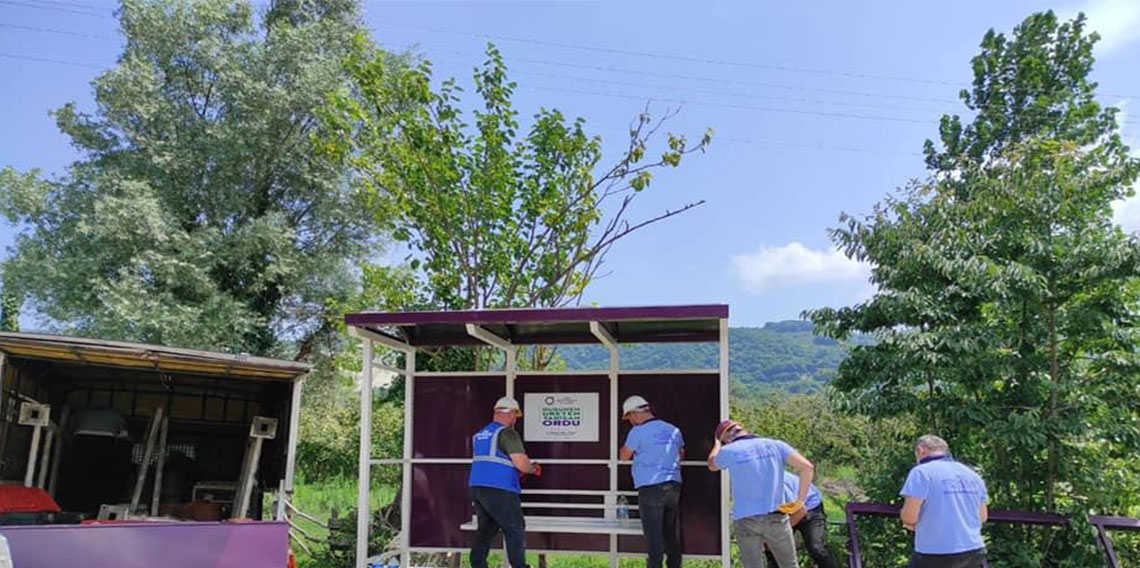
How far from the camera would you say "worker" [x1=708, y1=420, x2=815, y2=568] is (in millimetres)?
6254

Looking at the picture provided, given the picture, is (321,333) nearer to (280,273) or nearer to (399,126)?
(280,273)

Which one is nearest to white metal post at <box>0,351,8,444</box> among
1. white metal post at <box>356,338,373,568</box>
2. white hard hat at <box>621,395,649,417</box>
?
white metal post at <box>356,338,373,568</box>

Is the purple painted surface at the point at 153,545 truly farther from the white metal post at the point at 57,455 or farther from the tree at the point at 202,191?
the tree at the point at 202,191

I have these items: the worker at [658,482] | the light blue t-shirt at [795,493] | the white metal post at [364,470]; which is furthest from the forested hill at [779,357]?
the white metal post at [364,470]

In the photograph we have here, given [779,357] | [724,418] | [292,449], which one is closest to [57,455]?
[292,449]

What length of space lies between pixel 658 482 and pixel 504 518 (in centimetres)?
133

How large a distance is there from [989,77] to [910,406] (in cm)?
1216

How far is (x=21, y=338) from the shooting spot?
20.9 feet

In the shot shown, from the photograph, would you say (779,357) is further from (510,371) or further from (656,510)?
(656,510)

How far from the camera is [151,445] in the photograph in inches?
Answer: 329

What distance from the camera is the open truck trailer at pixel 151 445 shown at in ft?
18.4

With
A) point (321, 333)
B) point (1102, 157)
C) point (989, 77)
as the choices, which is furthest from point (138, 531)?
point (989, 77)

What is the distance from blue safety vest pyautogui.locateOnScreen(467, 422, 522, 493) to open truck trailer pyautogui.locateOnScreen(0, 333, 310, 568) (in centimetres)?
154

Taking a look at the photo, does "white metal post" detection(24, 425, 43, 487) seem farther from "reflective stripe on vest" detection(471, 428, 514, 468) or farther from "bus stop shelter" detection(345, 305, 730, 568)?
"reflective stripe on vest" detection(471, 428, 514, 468)
